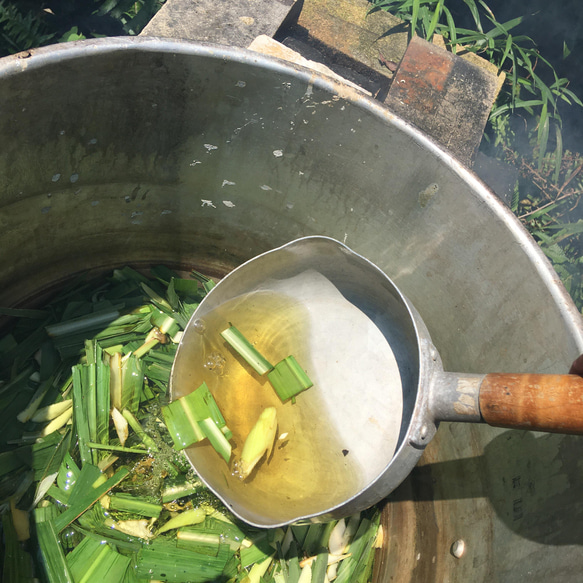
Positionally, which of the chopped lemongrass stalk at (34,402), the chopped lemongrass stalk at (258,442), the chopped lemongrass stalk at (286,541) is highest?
the chopped lemongrass stalk at (34,402)

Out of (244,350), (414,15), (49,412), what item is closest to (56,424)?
(49,412)

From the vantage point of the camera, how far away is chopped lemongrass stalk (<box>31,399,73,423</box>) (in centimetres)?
190

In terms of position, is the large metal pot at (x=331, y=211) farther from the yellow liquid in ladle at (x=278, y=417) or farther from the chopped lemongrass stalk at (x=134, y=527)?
the chopped lemongrass stalk at (x=134, y=527)

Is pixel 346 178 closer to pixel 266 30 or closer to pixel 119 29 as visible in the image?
pixel 266 30

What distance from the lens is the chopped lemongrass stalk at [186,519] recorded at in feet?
5.94

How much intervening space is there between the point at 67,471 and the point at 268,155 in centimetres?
132

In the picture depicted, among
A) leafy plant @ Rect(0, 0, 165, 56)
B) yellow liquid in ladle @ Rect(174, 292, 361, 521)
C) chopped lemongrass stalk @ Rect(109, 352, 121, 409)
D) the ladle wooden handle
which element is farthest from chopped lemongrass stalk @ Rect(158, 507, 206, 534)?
leafy plant @ Rect(0, 0, 165, 56)

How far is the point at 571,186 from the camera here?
2828 mm

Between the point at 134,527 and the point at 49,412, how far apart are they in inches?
20.6

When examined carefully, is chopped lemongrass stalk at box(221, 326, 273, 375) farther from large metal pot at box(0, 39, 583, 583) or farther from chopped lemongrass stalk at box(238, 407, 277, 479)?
large metal pot at box(0, 39, 583, 583)

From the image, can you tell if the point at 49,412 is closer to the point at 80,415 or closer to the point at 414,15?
the point at 80,415

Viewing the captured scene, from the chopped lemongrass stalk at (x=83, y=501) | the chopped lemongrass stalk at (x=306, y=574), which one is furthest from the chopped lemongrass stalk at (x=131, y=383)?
the chopped lemongrass stalk at (x=306, y=574)

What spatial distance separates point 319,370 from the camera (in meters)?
1.79

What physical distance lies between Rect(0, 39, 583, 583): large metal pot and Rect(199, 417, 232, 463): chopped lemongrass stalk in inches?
28.9
